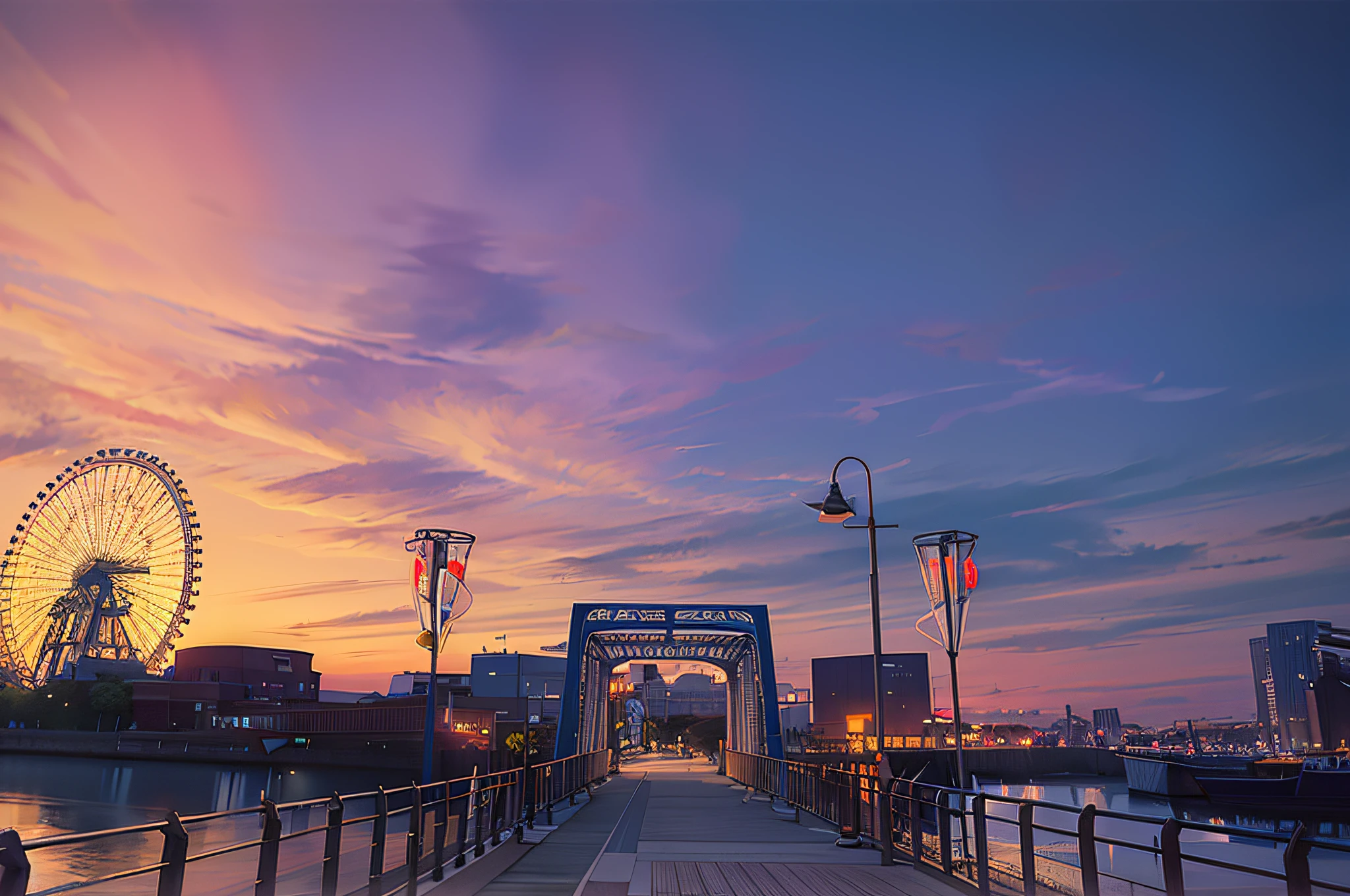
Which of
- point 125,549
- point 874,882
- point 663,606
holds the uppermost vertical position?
point 125,549

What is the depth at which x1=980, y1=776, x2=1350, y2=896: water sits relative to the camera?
108 ft

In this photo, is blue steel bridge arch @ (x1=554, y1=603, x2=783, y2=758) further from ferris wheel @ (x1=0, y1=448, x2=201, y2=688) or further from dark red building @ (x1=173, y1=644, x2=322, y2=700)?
dark red building @ (x1=173, y1=644, x2=322, y2=700)

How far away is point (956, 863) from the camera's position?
39.9ft

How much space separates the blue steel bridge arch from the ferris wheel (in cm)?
3624

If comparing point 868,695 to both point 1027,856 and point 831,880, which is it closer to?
point 831,880

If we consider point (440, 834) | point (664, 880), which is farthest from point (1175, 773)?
point (440, 834)

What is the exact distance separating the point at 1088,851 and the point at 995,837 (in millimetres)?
7030

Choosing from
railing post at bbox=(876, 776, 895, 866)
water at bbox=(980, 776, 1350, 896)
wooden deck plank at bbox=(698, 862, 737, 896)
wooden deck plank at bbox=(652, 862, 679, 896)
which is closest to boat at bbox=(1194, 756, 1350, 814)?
water at bbox=(980, 776, 1350, 896)

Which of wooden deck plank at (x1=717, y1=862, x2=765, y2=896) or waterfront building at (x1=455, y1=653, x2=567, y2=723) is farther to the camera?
waterfront building at (x1=455, y1=653, x2=567, y2=723)

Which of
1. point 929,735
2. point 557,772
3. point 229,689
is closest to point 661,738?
point 929,735

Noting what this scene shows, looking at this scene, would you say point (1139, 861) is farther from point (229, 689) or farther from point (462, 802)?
point (229, 689)

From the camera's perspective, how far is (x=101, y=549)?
216 ft

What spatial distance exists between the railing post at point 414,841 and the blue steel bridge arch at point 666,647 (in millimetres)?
26289

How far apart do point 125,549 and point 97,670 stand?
193 ft
